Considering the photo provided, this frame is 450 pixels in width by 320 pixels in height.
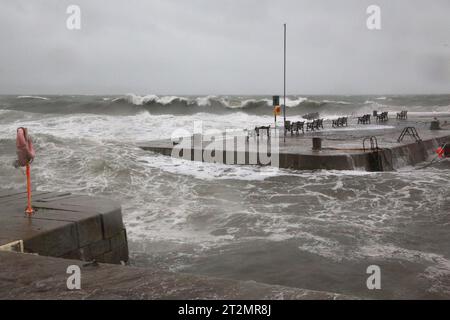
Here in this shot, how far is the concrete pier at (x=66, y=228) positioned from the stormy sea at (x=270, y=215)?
2.95 ft

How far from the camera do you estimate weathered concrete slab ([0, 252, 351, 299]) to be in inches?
135

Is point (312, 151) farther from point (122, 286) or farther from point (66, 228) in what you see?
point (122, 286)

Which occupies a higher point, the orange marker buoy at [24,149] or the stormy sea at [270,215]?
the orange marker buoy at [24,149]

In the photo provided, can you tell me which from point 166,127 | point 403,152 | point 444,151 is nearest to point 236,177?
point 403,152

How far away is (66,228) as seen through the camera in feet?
18.1

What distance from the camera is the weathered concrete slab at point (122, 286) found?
3.42m

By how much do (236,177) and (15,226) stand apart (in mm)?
8036

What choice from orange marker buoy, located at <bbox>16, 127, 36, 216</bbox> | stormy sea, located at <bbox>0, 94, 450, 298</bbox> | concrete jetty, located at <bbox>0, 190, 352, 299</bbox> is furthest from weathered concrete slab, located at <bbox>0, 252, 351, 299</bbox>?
stormy sea, located at <bbox>0, 94, 450, 298</bbox>

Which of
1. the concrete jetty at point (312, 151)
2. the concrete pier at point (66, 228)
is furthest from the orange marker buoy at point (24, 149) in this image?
the concrete jetty at point (312, 151)

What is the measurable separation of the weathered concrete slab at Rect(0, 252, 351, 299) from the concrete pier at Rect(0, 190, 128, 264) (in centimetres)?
95

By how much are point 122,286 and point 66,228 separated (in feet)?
6.99

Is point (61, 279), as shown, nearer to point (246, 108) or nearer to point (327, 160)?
point (327, 160)

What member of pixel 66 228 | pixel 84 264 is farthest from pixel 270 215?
pixel 84 264

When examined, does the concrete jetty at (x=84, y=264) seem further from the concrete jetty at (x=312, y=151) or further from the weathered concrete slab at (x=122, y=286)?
the concrete jetty at (x=312, y=151)
